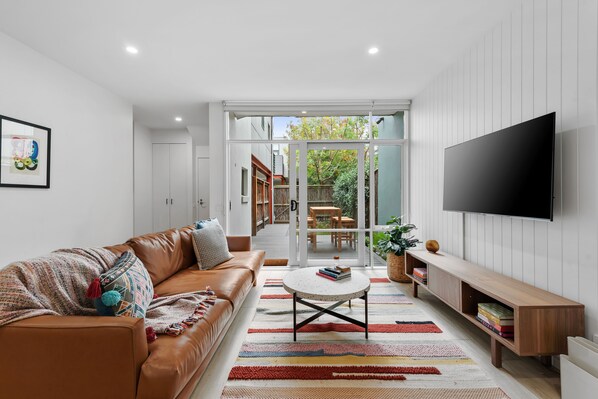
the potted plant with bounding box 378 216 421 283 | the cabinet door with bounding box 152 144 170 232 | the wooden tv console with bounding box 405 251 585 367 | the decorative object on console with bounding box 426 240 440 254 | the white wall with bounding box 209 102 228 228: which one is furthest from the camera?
the cabinet door with bounding box 152 144 170 232

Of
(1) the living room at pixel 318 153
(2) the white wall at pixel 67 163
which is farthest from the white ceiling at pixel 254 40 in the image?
(2) the white wall at pixel 67 163

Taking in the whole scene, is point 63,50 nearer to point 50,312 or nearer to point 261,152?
point 50,312

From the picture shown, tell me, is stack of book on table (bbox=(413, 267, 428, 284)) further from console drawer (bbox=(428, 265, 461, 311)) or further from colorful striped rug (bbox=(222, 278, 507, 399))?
colorful striped rug (bbox=(222, 278, 507, 399))

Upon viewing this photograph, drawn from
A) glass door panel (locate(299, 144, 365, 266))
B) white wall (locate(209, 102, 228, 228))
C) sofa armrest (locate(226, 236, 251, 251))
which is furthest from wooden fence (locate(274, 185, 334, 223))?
sofa armrest (locate(226, 236, 251, 251))

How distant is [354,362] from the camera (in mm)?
1878

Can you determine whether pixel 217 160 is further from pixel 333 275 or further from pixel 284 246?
pixel 333 275

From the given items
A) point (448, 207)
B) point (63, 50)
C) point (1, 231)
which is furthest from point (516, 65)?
point (1, 231)

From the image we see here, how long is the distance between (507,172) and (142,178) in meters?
5.81

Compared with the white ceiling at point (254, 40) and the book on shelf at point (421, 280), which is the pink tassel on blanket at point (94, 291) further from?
the book on shelf at point (421, 280)

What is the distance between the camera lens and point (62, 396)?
3.73 ft

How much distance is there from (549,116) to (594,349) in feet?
4.19

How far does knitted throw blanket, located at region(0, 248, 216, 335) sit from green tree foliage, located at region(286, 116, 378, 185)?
295 cm

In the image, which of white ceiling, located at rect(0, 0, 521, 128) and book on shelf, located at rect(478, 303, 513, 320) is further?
white ceiling, located at rect(0, 0, 521, 128)

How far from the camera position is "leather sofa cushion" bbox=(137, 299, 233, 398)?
113 cm
